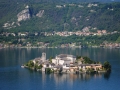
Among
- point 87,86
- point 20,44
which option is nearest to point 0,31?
point 20,44

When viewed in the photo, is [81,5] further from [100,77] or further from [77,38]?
[100,77]

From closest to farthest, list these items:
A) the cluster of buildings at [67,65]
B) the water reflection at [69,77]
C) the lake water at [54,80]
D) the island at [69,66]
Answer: the lake water at [54,80] → the water reflection at [69,77] → the island at [69,66] → the cluster of buildings at [67,65]

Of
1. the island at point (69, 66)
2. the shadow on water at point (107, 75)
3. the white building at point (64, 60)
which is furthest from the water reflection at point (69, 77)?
the white building at point (64, 60)

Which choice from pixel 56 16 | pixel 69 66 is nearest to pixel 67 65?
pixel 69 66

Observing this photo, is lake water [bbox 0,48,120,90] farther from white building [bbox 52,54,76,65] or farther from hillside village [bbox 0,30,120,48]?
hillside village [bbox 0,30,120,48]

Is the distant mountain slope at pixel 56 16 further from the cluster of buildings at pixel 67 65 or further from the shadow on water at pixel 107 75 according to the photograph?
the shadow on water at pixel 107 75

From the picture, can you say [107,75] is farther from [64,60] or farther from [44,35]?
[44,35]

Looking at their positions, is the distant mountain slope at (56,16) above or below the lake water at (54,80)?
above

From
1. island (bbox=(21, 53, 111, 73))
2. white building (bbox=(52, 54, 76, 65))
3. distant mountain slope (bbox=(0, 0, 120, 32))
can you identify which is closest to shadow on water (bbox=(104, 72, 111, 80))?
island (bbox=(21, 53, 111, 73))
